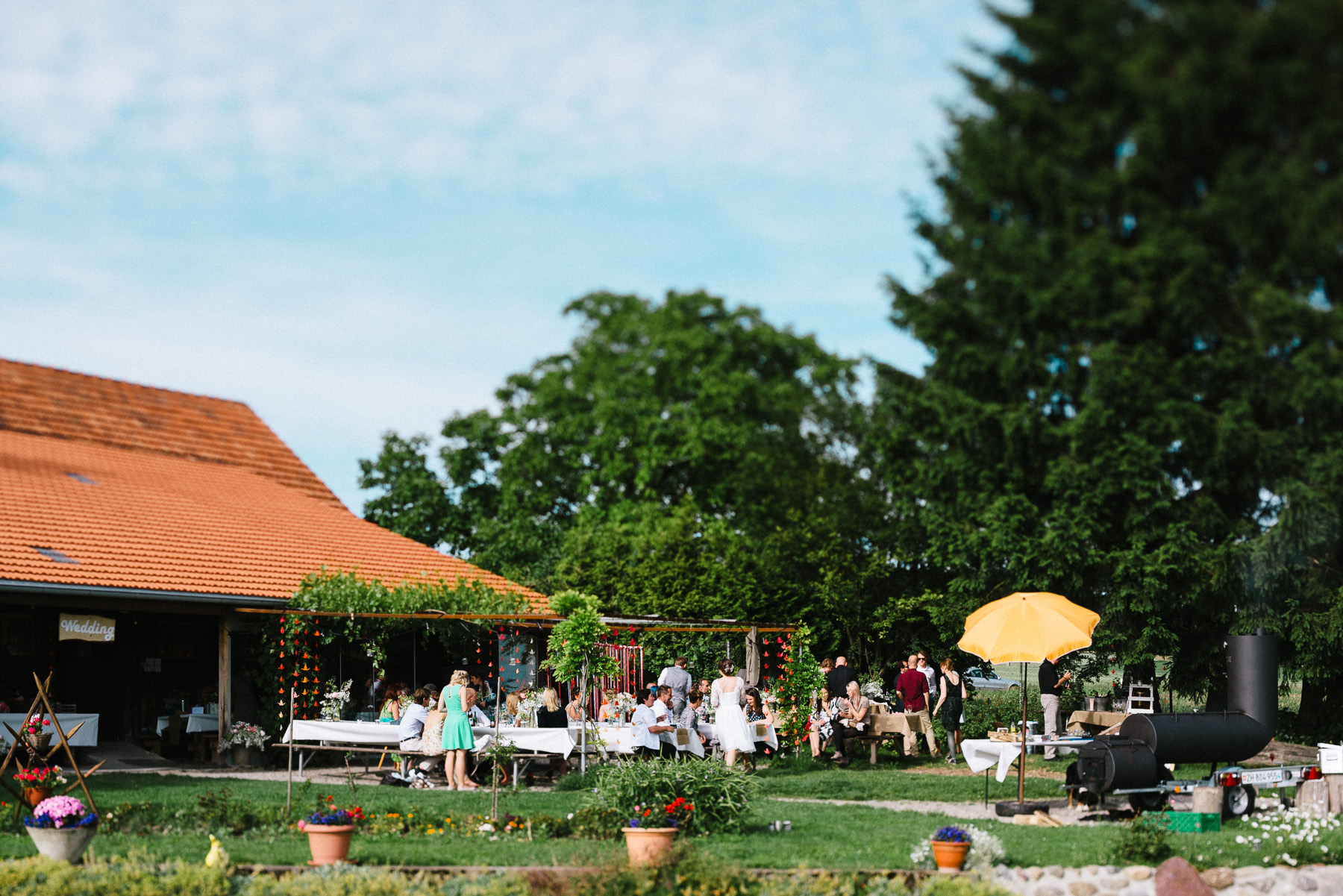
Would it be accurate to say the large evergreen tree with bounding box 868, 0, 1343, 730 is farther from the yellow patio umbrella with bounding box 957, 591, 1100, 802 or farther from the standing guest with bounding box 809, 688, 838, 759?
the yellow patio umbrella with bounding box 957, 591, 1100, 802

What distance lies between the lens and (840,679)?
60.1 ft

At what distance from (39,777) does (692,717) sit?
24.5ft

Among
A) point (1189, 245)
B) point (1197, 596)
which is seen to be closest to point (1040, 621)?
point (1197, 596)

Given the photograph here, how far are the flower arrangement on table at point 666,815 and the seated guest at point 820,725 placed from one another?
730cm

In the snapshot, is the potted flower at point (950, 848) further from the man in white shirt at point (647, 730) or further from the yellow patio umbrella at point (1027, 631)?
the man in white shirt at point (647, 730)

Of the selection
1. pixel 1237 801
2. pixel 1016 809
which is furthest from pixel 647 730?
pixel 1237 801

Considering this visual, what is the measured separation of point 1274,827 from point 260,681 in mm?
13124

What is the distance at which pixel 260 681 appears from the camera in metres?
18.6

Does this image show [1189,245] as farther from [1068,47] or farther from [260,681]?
[260,681]

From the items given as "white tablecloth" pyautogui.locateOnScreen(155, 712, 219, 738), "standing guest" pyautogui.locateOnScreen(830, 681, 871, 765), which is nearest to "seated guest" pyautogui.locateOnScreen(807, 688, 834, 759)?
"standing guest" pyautogui.locateOnScreen(830, 681, 871, 765)

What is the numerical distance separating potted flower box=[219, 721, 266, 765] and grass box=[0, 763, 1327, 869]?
348 centimetres

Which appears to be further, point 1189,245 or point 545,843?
point 1189,245

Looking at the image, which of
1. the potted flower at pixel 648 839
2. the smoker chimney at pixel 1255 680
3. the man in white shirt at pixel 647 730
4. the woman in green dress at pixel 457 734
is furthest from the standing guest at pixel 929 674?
the potted flower at pixel 648 839

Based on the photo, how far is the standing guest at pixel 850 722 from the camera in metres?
17.5
